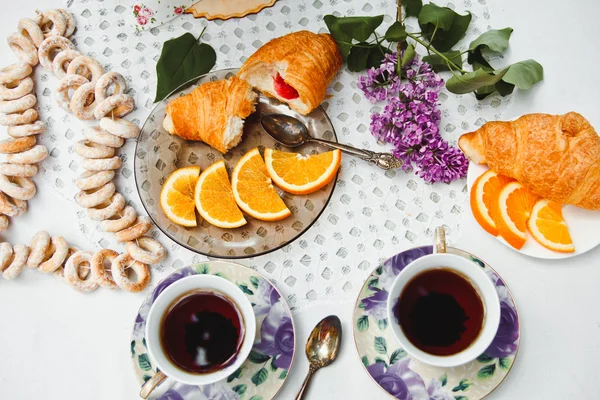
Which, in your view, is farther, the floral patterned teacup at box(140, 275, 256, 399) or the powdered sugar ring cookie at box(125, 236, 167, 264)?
the powdered sugar ring cookie at box(125, 236, 167, 264)

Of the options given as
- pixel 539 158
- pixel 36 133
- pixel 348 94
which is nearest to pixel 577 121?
pixel 539 158

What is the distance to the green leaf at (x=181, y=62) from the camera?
1685 mm

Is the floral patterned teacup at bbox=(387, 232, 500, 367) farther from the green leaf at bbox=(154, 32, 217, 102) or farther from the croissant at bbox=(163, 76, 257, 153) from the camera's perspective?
the green leaf at bbox=(154, 32, 217, 102)

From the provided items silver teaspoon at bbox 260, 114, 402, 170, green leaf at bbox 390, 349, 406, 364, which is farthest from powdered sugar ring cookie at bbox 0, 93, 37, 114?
green leaf at bbox 390, 349, 406, 364

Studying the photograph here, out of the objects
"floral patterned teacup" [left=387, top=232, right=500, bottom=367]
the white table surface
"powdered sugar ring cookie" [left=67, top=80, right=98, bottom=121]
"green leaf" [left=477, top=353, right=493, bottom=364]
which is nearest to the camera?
"floral patterned teacup" [left=387, top=232, right=500, bottom=367]

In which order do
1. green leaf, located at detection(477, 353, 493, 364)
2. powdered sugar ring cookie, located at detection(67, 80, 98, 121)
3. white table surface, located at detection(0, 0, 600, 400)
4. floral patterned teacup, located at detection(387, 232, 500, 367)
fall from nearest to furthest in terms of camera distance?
floral patterned teacup, located at detection(387, 232, 500, 367) → green leaf, located at detection(477, 353, 493, 364) → white table surface, located at detection(0, 0, 600, 400) → powdered sugar ring cookie, located at detection(67, 80, 98, 121)

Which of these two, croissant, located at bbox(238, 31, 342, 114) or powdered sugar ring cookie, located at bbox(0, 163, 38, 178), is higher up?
croissant, located at bbox(238, 31, 342, 114)

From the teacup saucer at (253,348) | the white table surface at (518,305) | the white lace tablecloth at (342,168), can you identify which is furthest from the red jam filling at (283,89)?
the white table surface at (518,305)

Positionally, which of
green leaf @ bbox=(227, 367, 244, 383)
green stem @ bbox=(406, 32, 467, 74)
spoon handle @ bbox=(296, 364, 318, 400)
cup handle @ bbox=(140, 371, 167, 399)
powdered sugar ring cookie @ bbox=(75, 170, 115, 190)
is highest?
green stem @ bbox=(406, 32, 467, 74)

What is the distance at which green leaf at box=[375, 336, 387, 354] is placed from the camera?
150 centimetres

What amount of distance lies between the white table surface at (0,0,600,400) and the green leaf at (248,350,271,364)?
4.3 inches

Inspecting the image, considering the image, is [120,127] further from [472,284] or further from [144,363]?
[472,284]

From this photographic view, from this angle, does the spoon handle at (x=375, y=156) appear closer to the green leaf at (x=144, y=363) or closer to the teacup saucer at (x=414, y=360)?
the teacup saucer at (x=414, y=360)

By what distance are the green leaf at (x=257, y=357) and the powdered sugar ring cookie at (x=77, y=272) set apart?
0.49 meters
